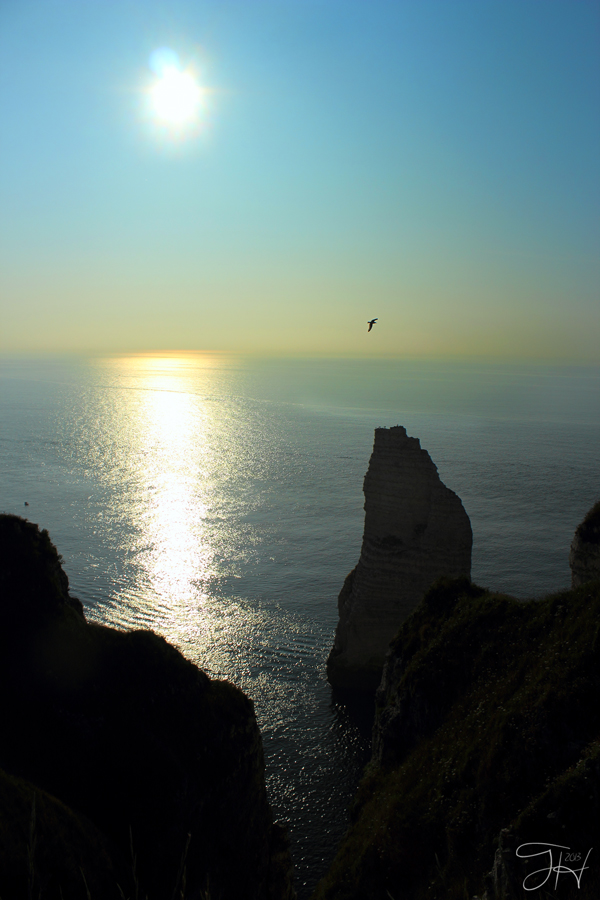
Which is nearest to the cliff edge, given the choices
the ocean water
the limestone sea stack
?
the ocean water

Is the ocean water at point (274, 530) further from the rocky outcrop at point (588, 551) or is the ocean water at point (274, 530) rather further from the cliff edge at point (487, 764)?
the rocky outcrop at point (588, 551)

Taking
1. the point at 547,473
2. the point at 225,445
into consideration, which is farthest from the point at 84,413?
the point at 547,473

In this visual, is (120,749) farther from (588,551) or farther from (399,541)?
(399,541)

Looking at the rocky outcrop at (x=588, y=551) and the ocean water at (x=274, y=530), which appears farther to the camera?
the ocean water at (x=274, y=530)

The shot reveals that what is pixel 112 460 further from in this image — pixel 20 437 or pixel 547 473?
pixel 547 473

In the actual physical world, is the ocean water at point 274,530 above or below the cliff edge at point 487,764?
below
